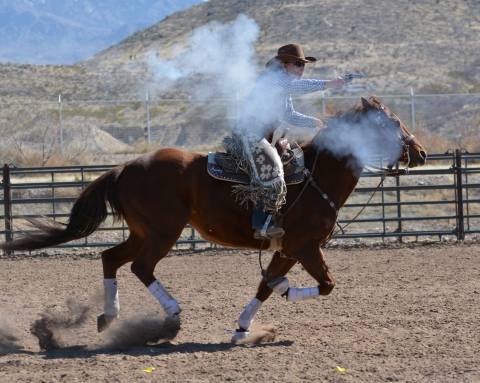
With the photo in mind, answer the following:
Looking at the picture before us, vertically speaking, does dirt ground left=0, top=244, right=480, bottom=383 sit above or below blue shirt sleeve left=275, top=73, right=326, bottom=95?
below

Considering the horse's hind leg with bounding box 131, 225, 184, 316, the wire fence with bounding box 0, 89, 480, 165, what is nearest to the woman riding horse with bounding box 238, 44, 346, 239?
the horse's hind leg with bounding box 131, 225, 184, 316

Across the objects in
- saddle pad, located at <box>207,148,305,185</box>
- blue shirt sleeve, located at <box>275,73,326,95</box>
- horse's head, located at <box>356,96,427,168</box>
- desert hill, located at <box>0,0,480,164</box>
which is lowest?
saddle pad, located at <box>207,148,305,185</box>

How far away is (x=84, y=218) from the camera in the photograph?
771 cm

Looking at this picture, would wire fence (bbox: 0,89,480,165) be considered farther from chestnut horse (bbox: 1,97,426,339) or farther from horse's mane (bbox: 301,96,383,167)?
horse's mane (bbox: 301,96,383,167)

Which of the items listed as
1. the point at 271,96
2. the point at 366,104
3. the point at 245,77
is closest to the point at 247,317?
the point at 271,96

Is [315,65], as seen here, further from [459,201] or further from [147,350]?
[147,350]

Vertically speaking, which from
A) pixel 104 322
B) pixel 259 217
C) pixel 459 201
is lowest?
pixel 104 322

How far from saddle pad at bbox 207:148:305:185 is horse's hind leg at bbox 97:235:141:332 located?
897 mm

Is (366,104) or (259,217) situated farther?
(366,104)

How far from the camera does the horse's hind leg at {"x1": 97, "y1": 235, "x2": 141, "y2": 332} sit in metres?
7.51

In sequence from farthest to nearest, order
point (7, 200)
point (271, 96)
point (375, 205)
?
1. point (7, 200)
2. point (375, 205)
3. point (271, 96)

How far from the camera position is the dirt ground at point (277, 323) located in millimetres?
6180

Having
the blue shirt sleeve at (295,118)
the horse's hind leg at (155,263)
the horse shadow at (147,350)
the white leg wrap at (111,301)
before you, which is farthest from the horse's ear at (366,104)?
the white leg wrap at (111,301)

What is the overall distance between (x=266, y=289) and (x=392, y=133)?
1.67 m
